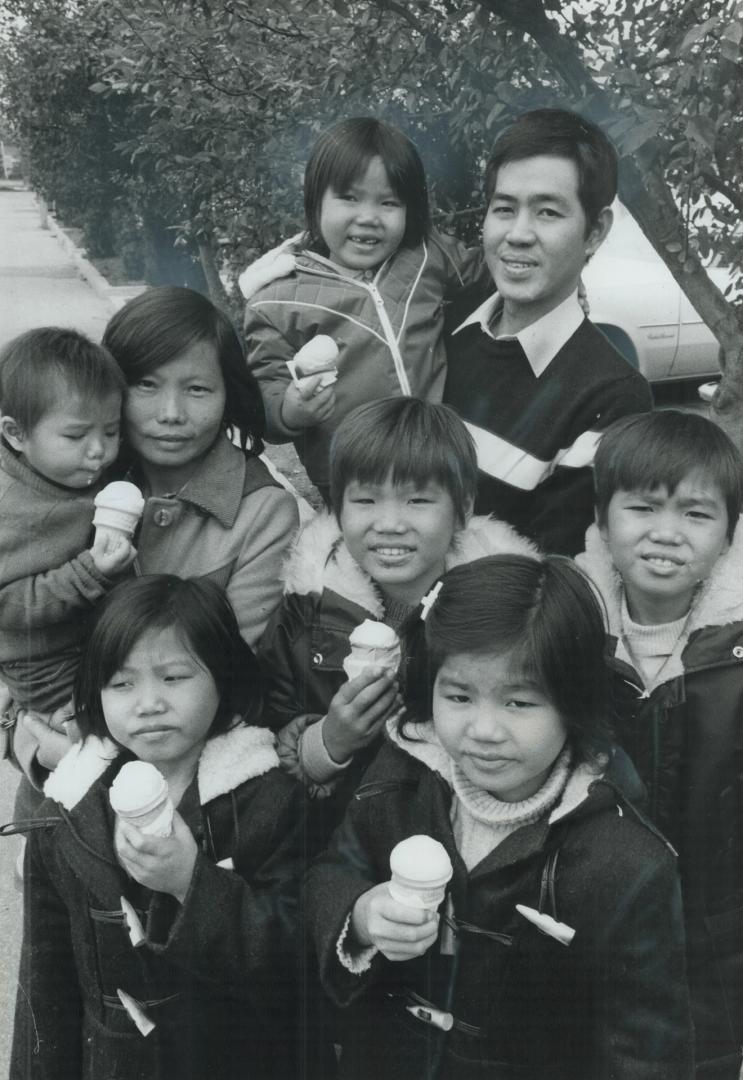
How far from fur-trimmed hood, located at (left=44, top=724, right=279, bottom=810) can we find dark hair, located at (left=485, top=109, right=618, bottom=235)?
1210mm

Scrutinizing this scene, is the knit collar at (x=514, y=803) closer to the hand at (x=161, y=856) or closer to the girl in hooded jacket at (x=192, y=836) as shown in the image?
the girl in hooded jacket at (x=192, y=836)

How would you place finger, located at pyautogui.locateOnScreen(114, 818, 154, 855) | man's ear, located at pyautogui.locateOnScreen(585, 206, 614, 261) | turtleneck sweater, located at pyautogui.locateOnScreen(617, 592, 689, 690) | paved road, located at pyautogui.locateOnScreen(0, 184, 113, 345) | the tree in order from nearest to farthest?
finger, located at pyautogui.locateOnScreen(114, 818, 154, 855), turtleneck sweater, located at pyautogui.locateOnScreen(617, 592, 689, 690), man's ear, located at pyautogui.locateOnScreen(585, 206, 614, 261), the tree, paved road, located at pyautogui.locateOnScreen(0, 184, 113, 345)

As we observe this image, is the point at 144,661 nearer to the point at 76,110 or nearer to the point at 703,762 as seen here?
the point at 703,762

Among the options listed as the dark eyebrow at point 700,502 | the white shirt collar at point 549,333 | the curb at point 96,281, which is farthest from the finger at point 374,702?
the curb at point 96,281

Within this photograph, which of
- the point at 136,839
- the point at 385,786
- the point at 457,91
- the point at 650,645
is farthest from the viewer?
the point at 457,91

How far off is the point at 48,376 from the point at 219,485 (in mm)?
390

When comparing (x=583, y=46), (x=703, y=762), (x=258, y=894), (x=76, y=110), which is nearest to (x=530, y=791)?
(x=703, y=762)

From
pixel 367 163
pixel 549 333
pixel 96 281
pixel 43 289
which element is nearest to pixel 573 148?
pixel 549 333

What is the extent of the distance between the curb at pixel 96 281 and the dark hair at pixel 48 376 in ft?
22.3

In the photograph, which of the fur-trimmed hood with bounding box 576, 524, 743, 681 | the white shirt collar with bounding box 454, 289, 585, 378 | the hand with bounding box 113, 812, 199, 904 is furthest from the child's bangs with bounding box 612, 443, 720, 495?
the hand with bounding box 113, 812, 199, 904

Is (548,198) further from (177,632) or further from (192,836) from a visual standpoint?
(192,836)

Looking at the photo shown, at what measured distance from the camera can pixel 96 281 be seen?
16.2m

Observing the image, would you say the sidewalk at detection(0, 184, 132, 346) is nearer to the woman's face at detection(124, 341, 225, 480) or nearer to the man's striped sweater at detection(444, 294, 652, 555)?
the woman's face at detection(124, 341, 225, 480)

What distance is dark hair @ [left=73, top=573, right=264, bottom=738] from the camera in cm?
196
